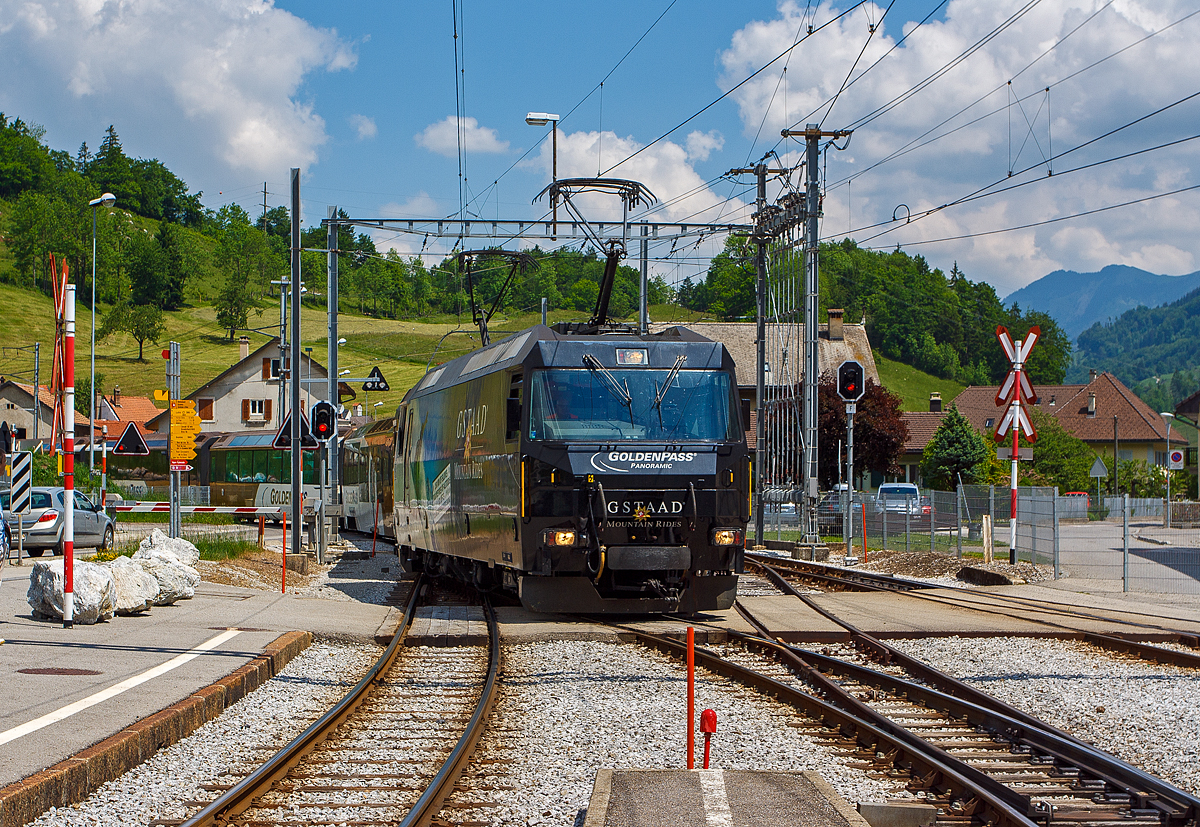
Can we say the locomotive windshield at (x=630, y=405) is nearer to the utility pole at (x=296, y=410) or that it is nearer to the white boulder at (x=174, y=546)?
the white boulder at (x=174, y=546)

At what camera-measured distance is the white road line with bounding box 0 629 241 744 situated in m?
7.12

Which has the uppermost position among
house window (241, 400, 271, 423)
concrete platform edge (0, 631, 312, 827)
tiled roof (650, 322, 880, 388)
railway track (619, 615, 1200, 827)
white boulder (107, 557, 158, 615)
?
tiled roof (650, 322, 880, 388)

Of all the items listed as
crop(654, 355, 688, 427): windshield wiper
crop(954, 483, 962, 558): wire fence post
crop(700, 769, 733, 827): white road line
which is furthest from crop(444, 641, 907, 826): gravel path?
crop(954, 483, 962, 558): wire fence post

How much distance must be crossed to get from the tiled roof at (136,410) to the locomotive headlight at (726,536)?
82.7 meters

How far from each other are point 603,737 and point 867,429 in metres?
51.1

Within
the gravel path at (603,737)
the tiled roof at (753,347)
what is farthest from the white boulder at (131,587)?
the tiled roof at (753,347)

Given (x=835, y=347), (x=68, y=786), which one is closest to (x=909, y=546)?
(x=68, y=786)

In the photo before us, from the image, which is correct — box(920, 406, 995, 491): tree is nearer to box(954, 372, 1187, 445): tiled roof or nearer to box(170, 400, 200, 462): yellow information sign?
box(954, 372, 1187, 445): tiled roof

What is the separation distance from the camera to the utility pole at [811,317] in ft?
89.3

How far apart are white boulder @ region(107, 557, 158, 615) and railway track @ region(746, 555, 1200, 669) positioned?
316 inches

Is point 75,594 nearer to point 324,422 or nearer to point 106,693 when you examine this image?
point 106,693

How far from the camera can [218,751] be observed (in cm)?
775

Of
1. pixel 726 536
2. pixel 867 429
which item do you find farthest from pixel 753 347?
pixel 726 536

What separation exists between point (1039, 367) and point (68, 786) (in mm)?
137311
